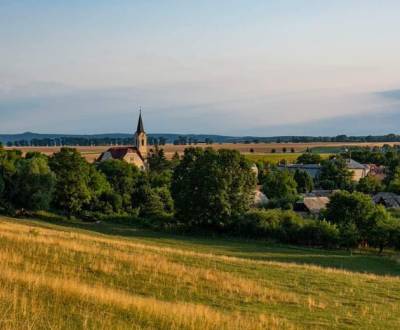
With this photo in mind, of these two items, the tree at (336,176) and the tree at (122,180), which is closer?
the tree at (122,180)

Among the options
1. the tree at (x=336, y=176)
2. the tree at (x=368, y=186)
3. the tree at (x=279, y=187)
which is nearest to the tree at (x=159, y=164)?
the tree at (x=279, y=187)

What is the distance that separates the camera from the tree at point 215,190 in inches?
2507

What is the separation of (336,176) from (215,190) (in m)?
66.1

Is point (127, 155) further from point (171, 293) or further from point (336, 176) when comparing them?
point (171, 293)

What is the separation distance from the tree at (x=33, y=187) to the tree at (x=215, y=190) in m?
16.1

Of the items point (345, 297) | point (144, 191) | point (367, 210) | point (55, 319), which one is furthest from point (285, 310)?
point (144, 191)

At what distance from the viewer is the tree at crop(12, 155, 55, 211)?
65188 millimetres

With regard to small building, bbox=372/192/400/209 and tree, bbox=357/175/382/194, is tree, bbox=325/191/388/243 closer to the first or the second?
small building, bbox=372/192/400/209

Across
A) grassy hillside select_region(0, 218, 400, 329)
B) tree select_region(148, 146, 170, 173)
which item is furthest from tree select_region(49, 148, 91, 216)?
tree select_region(148, 146, 170, 173)

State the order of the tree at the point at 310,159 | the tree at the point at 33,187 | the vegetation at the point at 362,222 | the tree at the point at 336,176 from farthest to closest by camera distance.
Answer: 1. the tree at the point at 310,159
2. the tree at the point at 336,176
3. the tree at the point at 33,187
4. the vegetation at the point at 362,222

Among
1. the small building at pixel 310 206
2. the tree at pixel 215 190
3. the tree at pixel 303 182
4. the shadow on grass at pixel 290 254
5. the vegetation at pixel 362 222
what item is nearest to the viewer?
the shadow on grass at pixel 290 254

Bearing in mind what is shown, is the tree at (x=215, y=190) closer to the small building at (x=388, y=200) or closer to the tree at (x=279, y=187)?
the tree at (x=279, y=187)

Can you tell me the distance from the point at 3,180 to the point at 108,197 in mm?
14939

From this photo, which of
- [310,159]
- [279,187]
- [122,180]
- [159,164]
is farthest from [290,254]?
[310,159]
